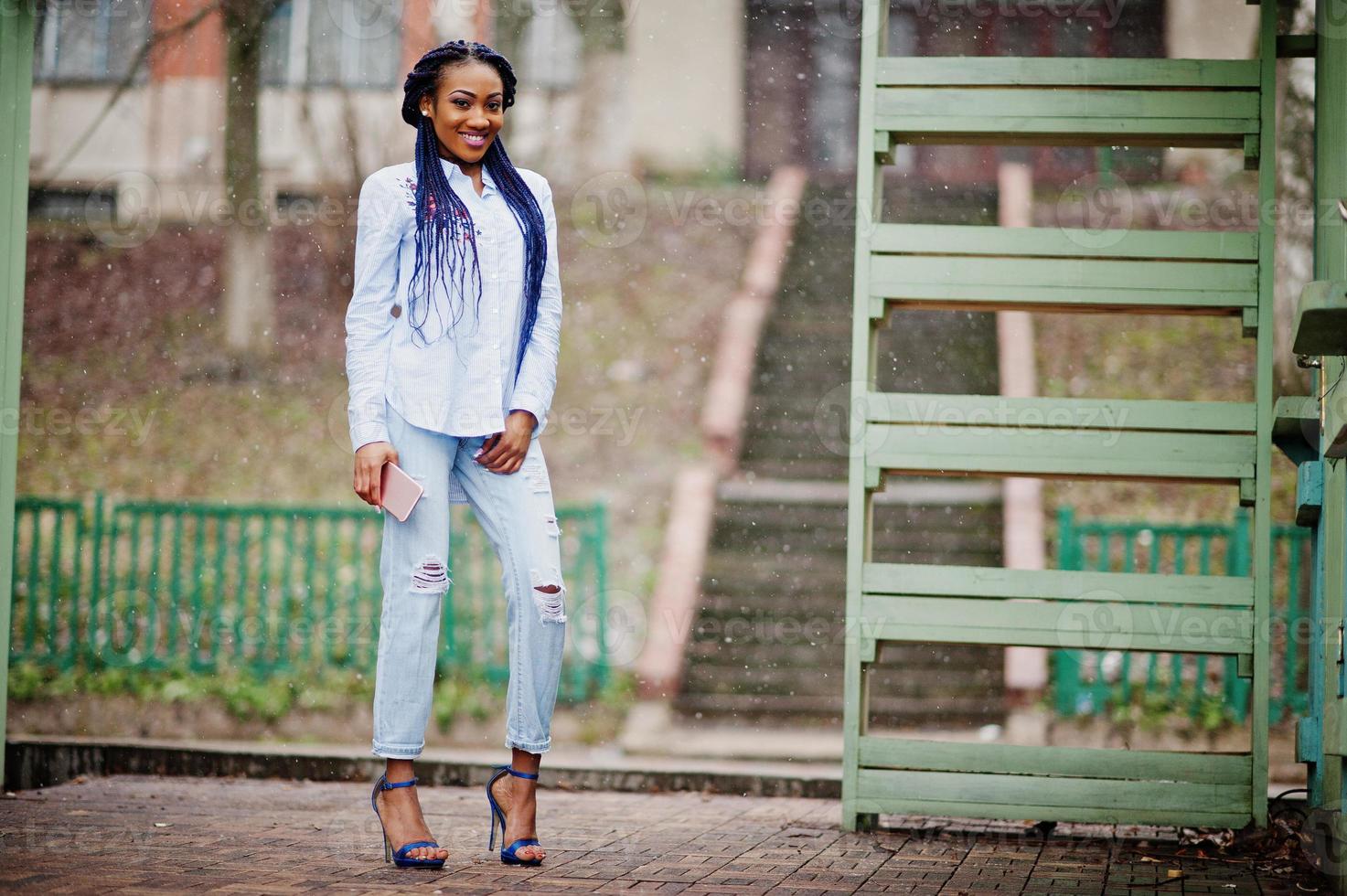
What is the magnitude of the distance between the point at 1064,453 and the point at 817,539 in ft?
19.2

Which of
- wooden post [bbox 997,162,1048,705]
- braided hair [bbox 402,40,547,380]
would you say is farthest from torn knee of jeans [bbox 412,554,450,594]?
wooden post [bbox 997,162,1048,705]

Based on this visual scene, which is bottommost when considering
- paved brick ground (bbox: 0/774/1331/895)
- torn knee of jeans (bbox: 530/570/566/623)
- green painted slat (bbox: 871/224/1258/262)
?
paved brick ground (bbox: 0/774/1331/895)

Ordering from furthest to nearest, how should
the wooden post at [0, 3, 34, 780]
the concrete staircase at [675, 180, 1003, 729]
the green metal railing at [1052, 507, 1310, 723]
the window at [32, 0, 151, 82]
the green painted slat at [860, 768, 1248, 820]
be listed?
the window at [32, 0, 151, 82], the concrete staircase at [675, 180, 1003, 729], the green metal railing at [1052, 507, 1310, 723], the wooden post at [0, 3, 34, 780], the green painted slat at [860, 768, 1248, 820]

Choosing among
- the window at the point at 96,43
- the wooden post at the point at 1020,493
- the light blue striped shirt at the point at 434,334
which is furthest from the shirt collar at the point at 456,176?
the window at the point at 96,43

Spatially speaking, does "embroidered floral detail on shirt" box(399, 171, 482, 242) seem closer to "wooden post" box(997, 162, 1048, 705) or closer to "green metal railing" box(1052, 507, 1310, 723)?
"wooden post" box(997, 162, 1048, 705)

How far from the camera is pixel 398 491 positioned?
12.5ft

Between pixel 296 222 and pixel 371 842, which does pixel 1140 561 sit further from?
pixel 296 222

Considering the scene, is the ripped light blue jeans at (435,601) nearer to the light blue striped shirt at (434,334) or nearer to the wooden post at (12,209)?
the light blue striped shirt at (434,334)

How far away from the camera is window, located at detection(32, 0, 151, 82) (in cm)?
1616

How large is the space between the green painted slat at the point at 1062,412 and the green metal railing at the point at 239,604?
4.14 m

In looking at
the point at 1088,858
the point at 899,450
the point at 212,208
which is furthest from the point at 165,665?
the point at 212,208

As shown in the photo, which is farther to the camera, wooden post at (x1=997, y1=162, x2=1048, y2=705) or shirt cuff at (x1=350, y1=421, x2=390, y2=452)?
wooden post at (x1=997, y1=162, x2=1048, y2=705)

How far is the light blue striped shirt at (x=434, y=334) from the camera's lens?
3887mm

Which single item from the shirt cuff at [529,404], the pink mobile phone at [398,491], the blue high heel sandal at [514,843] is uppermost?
the shirt cuff at [529,404]
